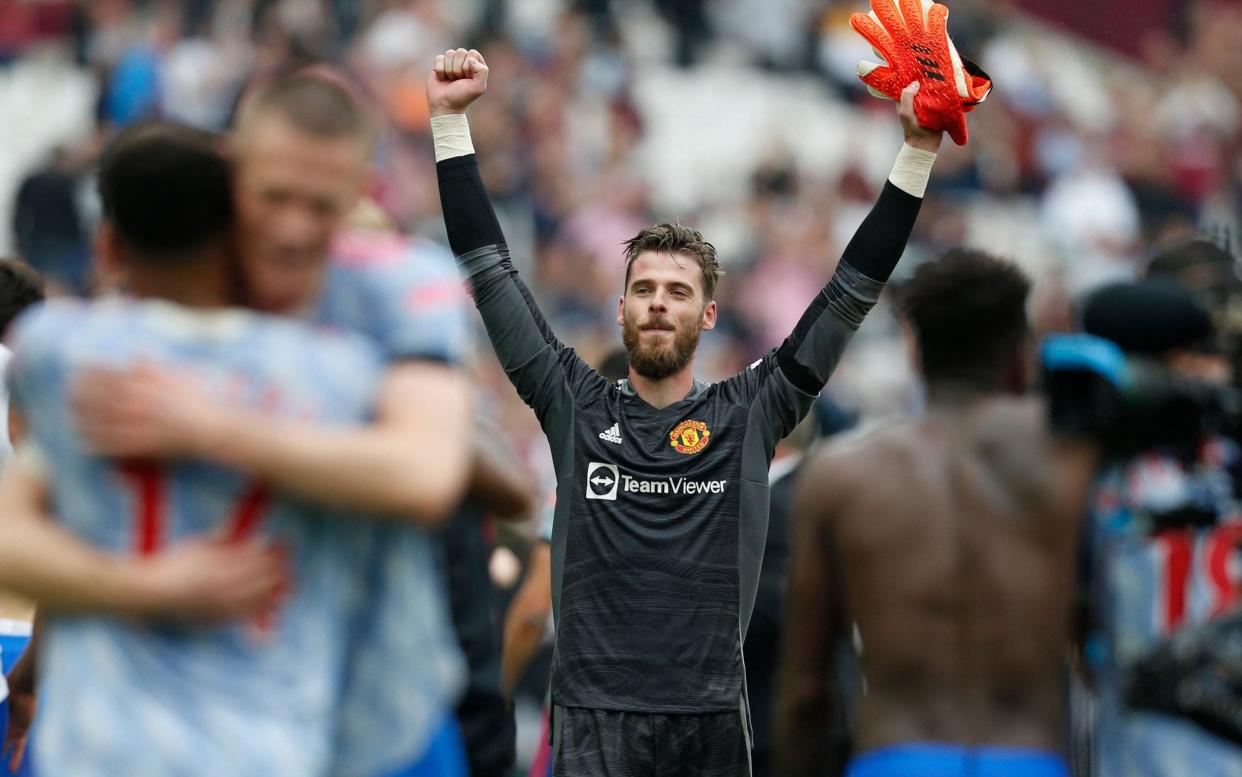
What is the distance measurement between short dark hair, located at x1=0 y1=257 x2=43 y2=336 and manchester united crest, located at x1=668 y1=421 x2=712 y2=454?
217 cm

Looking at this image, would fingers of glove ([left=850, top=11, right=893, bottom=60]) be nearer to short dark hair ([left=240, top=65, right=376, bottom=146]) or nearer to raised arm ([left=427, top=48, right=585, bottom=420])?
raised arm ([left=427, top=48, right=585, bottom=420])

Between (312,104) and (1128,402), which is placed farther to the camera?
(1128,402)

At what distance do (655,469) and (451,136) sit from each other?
1.20 m

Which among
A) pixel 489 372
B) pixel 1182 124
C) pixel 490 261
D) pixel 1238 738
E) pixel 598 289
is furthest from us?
pixel 1182 124

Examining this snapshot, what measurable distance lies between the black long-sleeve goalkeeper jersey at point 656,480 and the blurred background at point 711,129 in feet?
22.7

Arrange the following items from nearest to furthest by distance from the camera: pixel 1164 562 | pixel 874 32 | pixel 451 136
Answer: pixel 1164 562 < pixel 874 32 < pixel 451 136

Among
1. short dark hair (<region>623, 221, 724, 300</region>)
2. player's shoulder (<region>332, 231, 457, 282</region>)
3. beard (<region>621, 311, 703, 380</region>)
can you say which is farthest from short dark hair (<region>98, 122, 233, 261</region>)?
short dark hair (<region>623, 221, 724, 300</region>)

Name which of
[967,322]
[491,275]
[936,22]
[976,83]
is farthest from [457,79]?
[967,322]

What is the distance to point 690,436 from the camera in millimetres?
5590

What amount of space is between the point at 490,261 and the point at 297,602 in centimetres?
266

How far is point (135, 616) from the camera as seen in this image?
2957 millimetres

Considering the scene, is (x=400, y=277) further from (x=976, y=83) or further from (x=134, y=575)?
(x=976, y=83)

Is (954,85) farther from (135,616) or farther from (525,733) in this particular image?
(525,733)

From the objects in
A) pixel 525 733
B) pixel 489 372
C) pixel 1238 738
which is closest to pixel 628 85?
pixel 489 372
